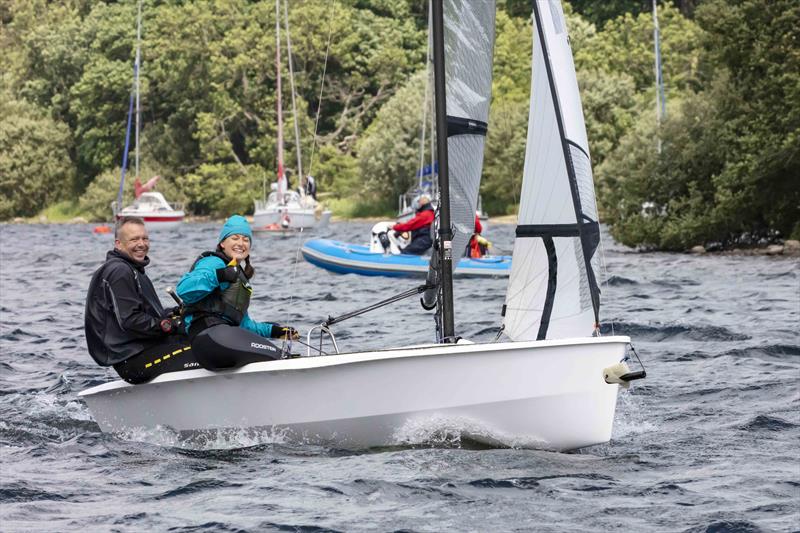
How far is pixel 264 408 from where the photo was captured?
824 cm

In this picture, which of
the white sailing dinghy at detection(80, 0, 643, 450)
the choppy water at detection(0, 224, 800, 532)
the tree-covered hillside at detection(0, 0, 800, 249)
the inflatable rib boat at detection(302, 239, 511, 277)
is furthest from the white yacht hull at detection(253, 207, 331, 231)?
the white sailing dinghy at detection(80, 0, 643, 450)

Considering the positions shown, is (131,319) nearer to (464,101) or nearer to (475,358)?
(475,358)

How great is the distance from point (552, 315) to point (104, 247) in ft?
97.7

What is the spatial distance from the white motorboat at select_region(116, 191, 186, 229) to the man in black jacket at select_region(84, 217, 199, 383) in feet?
140

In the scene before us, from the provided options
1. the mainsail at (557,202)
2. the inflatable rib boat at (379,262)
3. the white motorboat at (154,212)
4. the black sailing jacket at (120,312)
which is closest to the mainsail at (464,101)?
the mainsail at (557,202)

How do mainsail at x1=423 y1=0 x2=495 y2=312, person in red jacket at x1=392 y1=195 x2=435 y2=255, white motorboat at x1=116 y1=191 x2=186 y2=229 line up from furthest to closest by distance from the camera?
white motorboat at x1=116 y1=191 x2=186 y2=229
person in red jacket at x1=392 y1=195 x2=435 y2=255
mainsail at x1=423 y1=0 x2=495 y2=312

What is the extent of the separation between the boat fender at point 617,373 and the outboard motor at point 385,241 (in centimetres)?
1527

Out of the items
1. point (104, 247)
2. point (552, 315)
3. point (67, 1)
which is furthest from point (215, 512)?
point (67, 1)

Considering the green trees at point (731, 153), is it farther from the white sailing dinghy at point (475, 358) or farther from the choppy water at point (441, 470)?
the white sailing dinghy at point (475, 358)

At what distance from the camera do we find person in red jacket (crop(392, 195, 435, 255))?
2152 cm

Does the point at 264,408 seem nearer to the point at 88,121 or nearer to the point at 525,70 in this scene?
the point at 525,70

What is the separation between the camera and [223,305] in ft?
27.2

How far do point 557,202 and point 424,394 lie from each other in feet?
5.95

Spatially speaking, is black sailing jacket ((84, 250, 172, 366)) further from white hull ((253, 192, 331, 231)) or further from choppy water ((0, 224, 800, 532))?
white hull ((253, 192, 331, 231))
